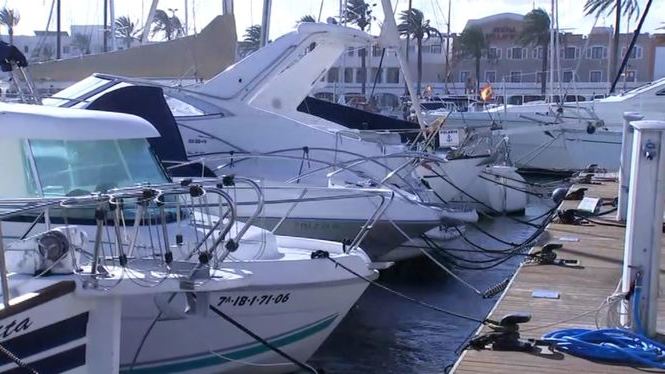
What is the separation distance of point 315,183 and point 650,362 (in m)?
7.61

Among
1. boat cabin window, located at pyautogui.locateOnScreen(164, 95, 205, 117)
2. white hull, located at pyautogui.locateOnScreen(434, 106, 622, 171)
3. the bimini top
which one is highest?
the bimini top

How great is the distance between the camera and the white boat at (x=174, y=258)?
7.46 metres

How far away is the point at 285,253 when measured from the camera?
848 centimetres

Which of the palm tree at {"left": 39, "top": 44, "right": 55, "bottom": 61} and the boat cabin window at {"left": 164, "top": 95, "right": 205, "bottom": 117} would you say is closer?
the boat cabin window at {"left": 164, "top": 95, "right": 205, "bottom": 117}

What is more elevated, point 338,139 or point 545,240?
point 338,139

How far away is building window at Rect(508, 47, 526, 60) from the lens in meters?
67.8

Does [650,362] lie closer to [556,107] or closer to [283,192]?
[283,192]

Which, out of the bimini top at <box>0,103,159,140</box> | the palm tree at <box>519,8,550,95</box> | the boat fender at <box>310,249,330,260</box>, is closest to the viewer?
the bimini top at <box>0,103,159,140</box>

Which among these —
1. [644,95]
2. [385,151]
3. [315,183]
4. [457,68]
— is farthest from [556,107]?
[457,68]

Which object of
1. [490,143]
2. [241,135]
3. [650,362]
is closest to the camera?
[650,362]

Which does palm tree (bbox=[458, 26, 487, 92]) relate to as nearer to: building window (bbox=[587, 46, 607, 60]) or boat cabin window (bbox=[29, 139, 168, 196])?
building window (bbox=[587, 46, 607, 60])

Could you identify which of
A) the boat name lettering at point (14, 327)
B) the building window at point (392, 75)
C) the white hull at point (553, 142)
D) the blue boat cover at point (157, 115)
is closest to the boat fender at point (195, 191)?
the boat name lettering at point (14, 327)

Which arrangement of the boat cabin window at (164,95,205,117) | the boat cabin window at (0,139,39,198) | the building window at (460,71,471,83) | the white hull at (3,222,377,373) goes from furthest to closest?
the building window at (460,71,471,83), the boat cabin window at (164,95,205,117), the boat cabin window at (0,139,39,198), the white hull at (3,222,377,373)

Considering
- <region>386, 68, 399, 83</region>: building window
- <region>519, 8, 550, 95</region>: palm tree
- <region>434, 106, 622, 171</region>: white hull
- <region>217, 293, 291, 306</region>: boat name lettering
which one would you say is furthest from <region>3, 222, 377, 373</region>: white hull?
<region>386, 68, 399, 83</region>: building window
